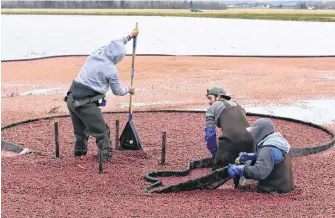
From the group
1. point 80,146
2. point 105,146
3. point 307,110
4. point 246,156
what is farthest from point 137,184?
point 307,110

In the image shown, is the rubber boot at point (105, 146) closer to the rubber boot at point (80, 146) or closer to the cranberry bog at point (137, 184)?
the cranberry bog at point (137, 184)

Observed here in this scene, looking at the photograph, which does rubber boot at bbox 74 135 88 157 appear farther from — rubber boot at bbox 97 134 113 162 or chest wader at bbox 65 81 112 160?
rubber boot at bbox 97 134 113 162

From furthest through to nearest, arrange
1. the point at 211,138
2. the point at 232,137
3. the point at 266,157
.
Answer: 1. the point at 211,138
2. the point at 232,137
3. the point at 266,157

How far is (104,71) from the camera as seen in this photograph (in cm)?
733

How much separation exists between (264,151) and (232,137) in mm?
670

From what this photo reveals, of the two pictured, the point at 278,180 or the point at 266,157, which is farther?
the point at 278,180

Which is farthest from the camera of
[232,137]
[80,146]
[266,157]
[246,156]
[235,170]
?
[80,146]

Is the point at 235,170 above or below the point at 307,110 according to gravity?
above

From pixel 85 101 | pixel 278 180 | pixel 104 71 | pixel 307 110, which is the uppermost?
pixel 104 71

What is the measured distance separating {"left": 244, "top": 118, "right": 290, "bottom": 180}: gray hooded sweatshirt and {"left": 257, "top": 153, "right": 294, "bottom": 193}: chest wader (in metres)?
0.10

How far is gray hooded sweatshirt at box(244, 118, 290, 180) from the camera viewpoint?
604cm

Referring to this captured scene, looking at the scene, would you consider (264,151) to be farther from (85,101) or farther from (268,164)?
(85,101)

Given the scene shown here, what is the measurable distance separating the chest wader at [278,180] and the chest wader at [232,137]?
0.56 metres

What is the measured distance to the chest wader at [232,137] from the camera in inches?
263
